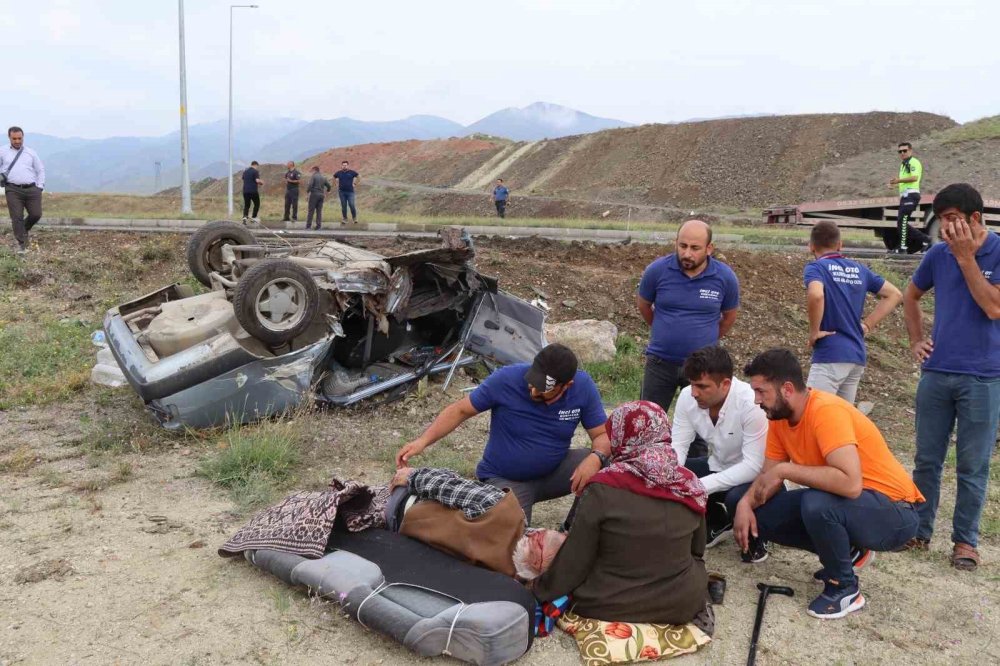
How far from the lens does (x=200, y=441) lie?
5.49 m

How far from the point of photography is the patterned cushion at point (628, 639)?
312 cm

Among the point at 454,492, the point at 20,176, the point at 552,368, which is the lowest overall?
the point at 454,492

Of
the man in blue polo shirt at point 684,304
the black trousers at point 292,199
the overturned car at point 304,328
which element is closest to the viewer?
the man in blue polo shirt at point 684,304

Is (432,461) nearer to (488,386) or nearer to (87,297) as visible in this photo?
(488,386)

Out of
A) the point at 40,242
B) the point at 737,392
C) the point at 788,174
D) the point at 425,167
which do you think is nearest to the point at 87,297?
the point at 40,242

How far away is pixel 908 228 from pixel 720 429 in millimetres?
11372

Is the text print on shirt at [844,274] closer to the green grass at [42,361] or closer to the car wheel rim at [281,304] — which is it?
the car wheel rim at [281,304]

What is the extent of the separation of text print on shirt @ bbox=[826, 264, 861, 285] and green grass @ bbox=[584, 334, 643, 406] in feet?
9.51

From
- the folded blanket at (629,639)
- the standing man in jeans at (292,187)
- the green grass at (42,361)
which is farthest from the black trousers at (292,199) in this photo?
the folded blanket at (629,639)

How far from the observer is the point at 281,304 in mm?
5871

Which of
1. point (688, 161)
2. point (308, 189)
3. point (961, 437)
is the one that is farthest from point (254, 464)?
point (688, 161)

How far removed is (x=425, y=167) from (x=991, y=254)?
166 feet

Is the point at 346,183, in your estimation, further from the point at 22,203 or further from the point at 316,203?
the point at 22,203

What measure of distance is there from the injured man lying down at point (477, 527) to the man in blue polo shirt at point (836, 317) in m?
2.32
